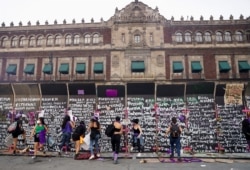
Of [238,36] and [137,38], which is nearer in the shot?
[238,36]

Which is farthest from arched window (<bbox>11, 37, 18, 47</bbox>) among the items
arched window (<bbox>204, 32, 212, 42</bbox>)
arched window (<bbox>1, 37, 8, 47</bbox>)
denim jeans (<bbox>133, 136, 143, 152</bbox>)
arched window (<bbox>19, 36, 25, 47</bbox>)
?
denim jeans (<bbox>133, 136, 143, 152</bbox>)

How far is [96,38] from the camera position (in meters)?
27.9

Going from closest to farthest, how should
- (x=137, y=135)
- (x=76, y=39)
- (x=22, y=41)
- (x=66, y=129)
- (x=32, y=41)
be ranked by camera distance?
(x=66, y=129) → (x=137, y=135) → (x=76, y=39) → (x=32, y=41) → (x=22, y=41)

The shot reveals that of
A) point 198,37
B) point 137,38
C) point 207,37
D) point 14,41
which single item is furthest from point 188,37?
point 14,41

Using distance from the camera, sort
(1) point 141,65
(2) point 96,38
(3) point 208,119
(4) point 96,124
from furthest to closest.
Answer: (2) point 96,38 < (1) point 141,65 < (3) point 208,119 < (4) point 96,124

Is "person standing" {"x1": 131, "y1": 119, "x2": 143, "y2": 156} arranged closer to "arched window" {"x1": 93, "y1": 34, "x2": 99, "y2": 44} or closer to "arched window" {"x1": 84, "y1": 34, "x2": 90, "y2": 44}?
"arched window" {"x1": 93, "y1": 34, "x2": 99, "y2": 44}

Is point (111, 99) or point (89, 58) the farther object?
point (89, 58)

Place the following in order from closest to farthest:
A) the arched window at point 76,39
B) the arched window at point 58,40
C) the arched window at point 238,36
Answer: the arched window at point 238,36 → the arched window at point 76,39 → the arched window at point 58,40

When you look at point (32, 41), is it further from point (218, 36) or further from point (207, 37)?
point (218, 36)

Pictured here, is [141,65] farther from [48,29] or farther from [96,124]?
[96,124]

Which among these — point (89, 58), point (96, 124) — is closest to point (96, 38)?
point (89, 58)

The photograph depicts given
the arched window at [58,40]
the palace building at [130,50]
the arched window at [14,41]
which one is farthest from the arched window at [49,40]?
the arched window at [14,41]

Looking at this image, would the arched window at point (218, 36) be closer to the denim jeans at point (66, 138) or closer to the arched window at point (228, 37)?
the arched window at point (228, 37)

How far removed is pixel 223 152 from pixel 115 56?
1897 cm
